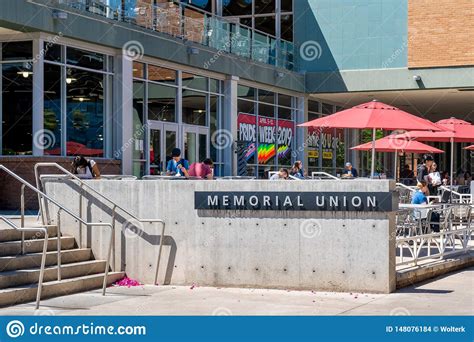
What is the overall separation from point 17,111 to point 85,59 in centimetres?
262

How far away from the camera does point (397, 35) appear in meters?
33.3

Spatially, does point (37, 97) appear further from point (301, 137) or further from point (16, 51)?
point (301, 137)

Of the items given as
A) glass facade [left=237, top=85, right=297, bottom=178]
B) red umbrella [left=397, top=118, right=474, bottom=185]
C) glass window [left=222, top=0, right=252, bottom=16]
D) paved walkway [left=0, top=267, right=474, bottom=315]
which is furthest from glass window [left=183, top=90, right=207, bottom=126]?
paved walkway [left=0, top=267, right=474, bottom=315]

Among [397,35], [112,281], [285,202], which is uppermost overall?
[397,35]

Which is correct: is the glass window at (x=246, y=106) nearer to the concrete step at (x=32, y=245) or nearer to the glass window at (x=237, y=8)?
the glass window at (x=237, y=8)

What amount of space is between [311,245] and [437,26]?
22581 millimetres

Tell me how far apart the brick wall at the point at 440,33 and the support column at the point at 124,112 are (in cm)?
1412

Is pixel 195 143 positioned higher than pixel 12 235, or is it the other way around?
pixel 195 143
